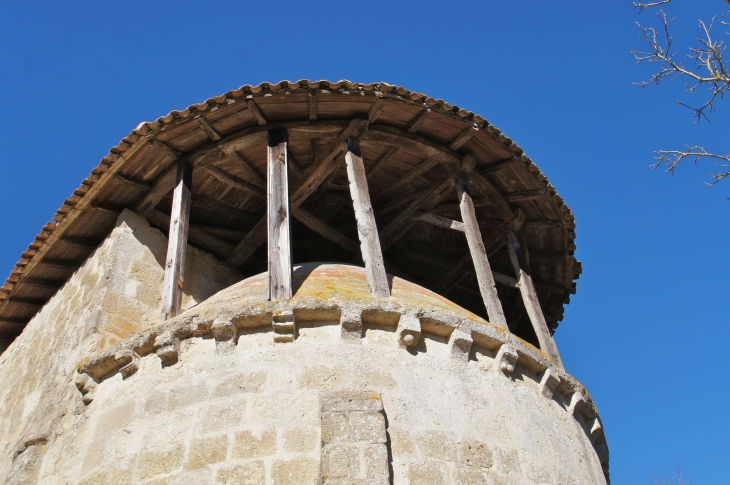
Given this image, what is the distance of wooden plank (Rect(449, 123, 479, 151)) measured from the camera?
7453 mm

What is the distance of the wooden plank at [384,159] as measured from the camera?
25.7 ft

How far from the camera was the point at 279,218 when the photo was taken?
6.36 meters

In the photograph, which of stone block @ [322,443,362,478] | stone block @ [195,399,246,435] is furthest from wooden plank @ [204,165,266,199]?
stone block @ [322,443,362,478]

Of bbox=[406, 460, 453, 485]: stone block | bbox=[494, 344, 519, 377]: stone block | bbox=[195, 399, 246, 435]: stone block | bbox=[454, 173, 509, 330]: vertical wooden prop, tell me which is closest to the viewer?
bbox=[406, 460, 453, 485]: stone block

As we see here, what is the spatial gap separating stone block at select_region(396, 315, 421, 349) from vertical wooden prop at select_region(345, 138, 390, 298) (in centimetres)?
44

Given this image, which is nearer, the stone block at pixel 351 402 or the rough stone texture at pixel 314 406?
the rough stone texture at pixel 314 406

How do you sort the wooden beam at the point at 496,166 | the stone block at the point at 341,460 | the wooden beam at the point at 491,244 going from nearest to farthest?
the stone block at the point at 341,460 < the wooden beam at the point at 496,166 < the wooden beam at the point at 491,244

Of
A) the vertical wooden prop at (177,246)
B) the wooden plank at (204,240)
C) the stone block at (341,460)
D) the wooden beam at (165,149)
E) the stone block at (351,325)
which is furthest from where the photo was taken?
the wooden plank at (204,240)

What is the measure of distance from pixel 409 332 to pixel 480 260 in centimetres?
188

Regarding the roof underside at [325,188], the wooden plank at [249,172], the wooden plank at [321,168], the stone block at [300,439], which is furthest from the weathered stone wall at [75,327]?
the stone block at [300,439]

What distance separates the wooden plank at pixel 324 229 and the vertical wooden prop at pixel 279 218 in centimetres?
118

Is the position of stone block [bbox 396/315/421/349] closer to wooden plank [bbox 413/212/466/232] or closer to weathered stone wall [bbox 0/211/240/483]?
wooden plank [bbox 413/212/466/232]

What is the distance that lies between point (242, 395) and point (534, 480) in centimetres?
205

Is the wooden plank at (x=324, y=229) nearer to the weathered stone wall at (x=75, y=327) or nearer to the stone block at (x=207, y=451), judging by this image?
the weathered stone wall at (x=75, y=327)
